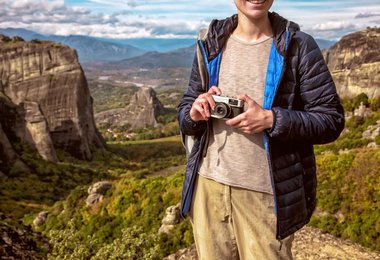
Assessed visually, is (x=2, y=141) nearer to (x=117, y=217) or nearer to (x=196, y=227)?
(x=117, y=217)

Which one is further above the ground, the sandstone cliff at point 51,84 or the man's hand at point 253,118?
the man's hand at point 253,118

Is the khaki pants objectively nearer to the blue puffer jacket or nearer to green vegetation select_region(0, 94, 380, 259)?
the blue puffer jacket

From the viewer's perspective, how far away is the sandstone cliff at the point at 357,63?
5262 centimetres

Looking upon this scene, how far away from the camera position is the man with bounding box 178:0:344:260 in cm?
267

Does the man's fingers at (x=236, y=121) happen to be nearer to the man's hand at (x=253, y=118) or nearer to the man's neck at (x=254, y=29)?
the man's hand at (x=253, y=118)

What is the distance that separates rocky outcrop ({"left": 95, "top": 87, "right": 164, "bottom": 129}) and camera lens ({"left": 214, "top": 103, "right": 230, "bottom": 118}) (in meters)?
109

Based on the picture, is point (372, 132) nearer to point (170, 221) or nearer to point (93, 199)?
point (170, 221)

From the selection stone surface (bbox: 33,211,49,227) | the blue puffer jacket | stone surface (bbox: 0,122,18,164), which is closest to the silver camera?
the blue puffer jacket

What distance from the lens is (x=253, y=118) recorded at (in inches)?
101

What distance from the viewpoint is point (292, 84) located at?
2730 millimetres

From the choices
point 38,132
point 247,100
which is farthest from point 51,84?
point 247,100

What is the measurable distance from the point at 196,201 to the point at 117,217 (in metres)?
18.2

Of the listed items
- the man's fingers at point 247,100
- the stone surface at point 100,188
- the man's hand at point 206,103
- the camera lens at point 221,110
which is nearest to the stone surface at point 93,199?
the stone surface at point 100,188

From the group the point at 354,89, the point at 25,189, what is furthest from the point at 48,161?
the point at 354,89
